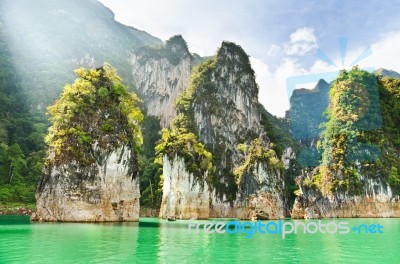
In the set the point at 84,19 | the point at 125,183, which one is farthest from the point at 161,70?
the point at 125,183

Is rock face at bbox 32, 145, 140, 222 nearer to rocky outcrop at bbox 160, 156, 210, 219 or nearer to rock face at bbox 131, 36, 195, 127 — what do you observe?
rocky outcrop at bbox 160, 156, 210, 219

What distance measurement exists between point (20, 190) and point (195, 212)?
23.5m

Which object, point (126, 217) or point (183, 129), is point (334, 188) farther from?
point (126, 217)

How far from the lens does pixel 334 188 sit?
5291 cm

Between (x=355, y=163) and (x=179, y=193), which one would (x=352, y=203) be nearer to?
(x=355, y=163)

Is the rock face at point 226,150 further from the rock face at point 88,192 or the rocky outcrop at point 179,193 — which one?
the rock face at point 88,192

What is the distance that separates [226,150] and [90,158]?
45.3 meters

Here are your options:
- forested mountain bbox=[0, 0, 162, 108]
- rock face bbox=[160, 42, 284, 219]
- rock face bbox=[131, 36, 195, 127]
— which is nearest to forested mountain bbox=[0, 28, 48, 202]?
forested mountain bbox=[0, 0, 162, 108]

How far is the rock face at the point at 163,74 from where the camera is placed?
94375mm

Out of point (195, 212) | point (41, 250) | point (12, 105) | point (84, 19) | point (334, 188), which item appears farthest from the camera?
point (84, 19)

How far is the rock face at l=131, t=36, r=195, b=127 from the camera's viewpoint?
94375mm

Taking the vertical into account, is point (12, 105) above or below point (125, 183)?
above

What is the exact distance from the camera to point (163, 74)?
96875 millimetres

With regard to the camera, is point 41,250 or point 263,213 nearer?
point 41,250
